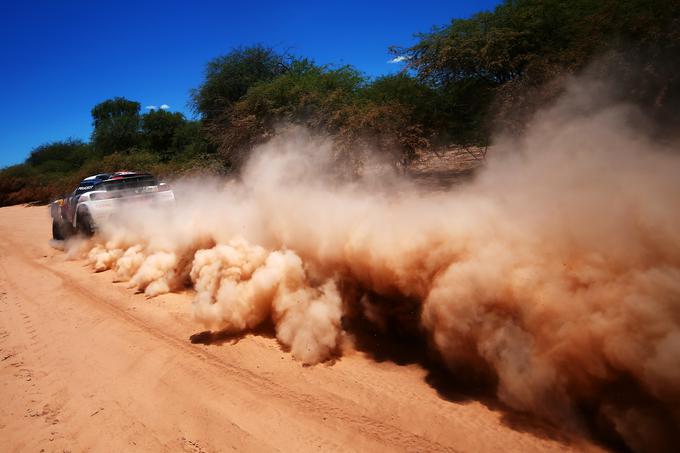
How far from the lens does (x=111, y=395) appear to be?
12.1 ft

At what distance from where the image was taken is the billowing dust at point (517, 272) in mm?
2691

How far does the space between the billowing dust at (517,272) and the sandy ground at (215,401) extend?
13.4 inches

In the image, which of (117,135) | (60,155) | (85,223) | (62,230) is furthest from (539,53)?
(60,155)

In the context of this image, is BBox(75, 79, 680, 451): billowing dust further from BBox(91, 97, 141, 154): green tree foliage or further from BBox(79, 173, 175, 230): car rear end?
BBox(91, 97, 141, 154): green tree foliage

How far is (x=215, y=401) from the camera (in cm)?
346

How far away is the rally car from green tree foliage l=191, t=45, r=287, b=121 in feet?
33.2

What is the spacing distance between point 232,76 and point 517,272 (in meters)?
19.1

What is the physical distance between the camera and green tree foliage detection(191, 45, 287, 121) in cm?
1888

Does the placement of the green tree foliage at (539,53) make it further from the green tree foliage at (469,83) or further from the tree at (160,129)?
the tree at (160,129)

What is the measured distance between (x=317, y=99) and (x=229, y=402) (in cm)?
1149

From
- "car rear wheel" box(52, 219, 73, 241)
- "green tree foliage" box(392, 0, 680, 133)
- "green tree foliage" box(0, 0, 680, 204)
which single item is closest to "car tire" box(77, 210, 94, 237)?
"car rear wheel" box(52, 219, 73, 241)

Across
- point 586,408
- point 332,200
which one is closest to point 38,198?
→ point 332,200

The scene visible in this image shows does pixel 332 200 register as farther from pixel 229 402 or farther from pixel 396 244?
pixel 229 402

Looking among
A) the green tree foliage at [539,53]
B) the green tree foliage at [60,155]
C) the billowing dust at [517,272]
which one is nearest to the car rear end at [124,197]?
the billowing dust at [517,272]
